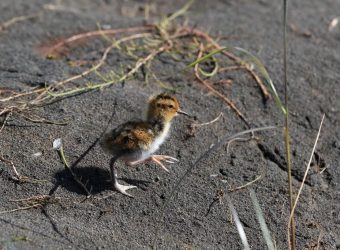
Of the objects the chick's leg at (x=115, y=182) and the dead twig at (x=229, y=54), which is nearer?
the chick's leg at (x=115, y=182)

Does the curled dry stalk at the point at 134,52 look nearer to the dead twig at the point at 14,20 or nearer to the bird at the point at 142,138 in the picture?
the dead twig at the point at 14,20

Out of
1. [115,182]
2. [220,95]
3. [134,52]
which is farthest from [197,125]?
[134,52]

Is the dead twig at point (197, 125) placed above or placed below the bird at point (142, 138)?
below

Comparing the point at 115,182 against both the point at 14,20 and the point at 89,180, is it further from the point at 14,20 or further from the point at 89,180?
the point at 14,20

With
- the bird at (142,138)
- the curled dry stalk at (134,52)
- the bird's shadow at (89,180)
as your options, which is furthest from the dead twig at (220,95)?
the bird's shadow at (89,180)

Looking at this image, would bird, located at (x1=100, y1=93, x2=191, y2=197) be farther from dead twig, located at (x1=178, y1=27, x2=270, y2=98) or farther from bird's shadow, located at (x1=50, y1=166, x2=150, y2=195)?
dead twig, located at (x1=178, y1=27, x2=270, y2=98)

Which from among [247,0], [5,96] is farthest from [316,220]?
[247,0]
